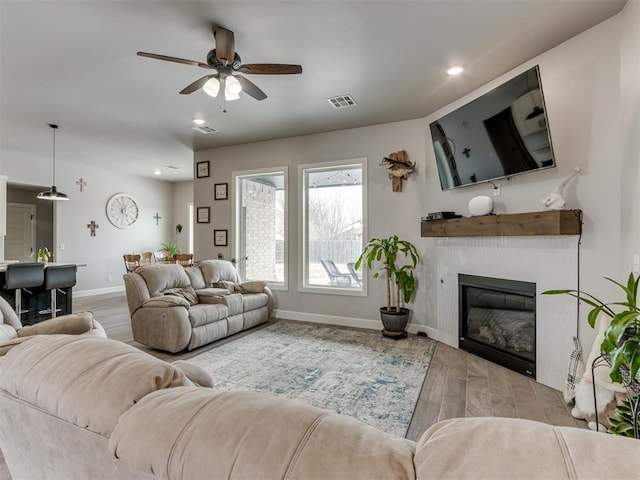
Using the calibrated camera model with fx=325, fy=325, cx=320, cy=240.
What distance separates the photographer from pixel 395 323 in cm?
401

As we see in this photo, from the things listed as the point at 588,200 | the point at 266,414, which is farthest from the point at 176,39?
the point at 588,200

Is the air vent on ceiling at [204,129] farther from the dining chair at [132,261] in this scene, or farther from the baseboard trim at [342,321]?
the dining chair at [132,261]

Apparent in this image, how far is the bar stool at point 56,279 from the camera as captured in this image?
4403 mm

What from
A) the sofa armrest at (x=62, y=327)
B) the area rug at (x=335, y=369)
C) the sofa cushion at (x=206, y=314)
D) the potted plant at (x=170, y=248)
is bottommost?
the area rug at (x=335, y=369)

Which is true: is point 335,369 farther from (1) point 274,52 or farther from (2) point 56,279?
(2) point 56,279

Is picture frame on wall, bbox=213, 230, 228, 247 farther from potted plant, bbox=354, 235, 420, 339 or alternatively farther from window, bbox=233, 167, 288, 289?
potted plant, bbox=354, 235, 420, 339

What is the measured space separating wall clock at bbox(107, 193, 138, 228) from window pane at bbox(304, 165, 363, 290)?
5.50m

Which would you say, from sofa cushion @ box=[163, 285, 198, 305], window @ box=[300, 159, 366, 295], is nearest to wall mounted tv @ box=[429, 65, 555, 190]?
window @ box=[300, 159, 366, 295]

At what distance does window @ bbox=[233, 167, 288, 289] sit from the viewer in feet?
17.6

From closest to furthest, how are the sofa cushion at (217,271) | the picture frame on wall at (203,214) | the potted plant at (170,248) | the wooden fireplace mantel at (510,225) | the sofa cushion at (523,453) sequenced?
the sofa cushion at (523,453)
the wooden fireplace mantel at (510,225)
the sofa cushion at (217,271)
the picture frame on wall at (203,214)
the potted plant at (170,248)

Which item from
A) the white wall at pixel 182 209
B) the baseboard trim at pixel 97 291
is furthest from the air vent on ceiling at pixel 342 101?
the baseboard trim at pixel 97 291

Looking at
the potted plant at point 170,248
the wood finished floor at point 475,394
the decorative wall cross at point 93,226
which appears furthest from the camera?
the potted plant at point 170,248

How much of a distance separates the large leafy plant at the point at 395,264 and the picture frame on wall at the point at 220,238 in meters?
2.54

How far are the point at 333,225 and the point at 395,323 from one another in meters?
1.73
